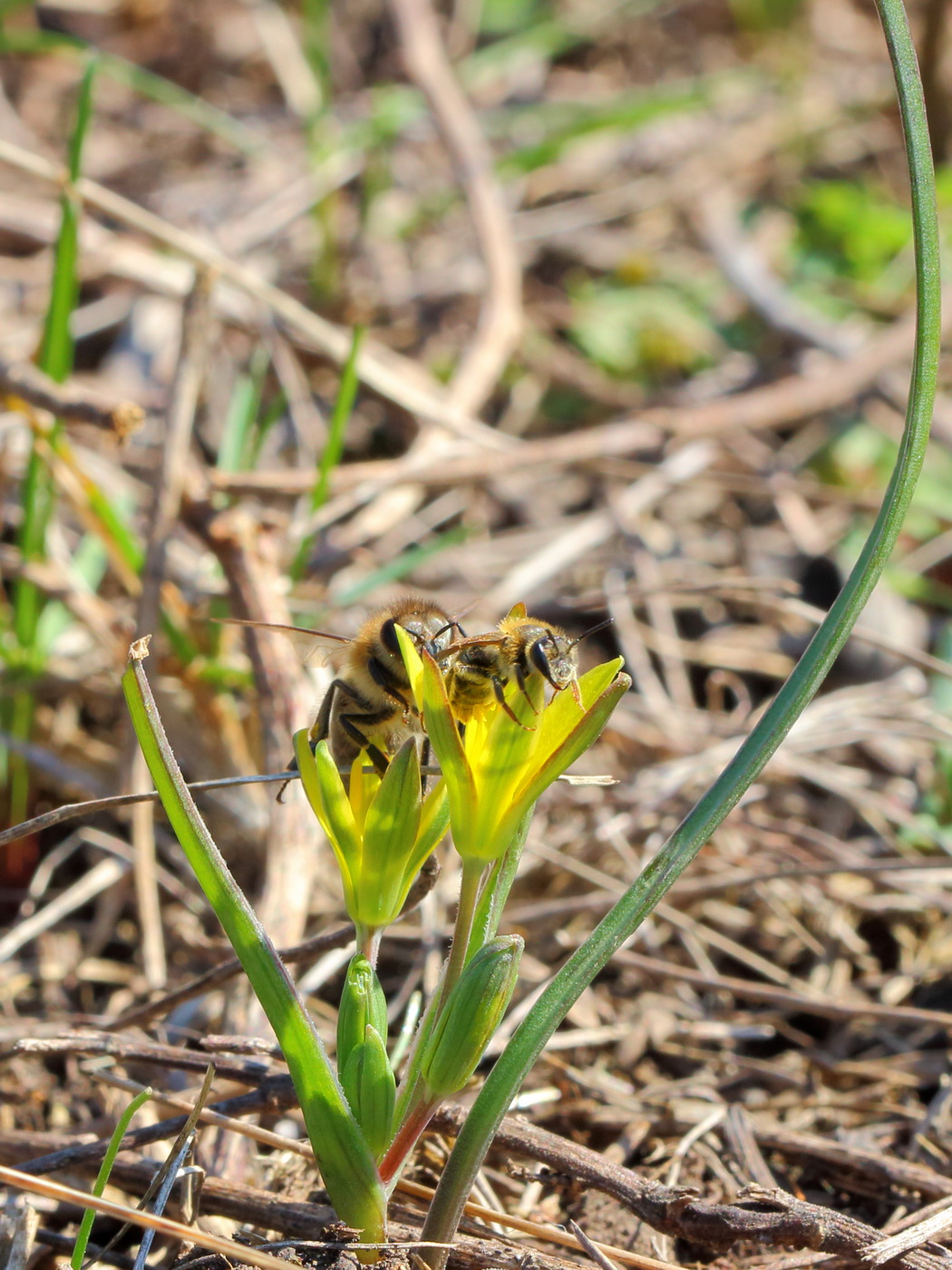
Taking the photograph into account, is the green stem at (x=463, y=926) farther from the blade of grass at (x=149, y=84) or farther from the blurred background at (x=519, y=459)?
the blade of grass at (x=149, y=84)

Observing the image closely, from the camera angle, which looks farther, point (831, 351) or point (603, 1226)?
point (831, 351)

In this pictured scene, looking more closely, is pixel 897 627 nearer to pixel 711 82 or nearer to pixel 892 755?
pixel 892 755

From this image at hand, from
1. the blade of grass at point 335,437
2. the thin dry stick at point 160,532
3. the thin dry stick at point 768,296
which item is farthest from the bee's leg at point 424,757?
the thin dry stick at point 768,296

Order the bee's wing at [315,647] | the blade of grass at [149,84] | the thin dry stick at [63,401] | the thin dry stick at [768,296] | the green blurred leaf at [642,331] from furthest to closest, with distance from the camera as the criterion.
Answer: the green blurred leaf at [642,331]
the thin dry stick at [768,296]
the blade of grass at [149,84]
the thin dry stick at [63,401]
the bee's wing at [315,647]

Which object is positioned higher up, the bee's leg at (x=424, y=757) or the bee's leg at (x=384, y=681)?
the bee's leg at (x=384, y=681)

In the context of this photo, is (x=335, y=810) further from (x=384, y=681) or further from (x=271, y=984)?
(x=384, y=681)

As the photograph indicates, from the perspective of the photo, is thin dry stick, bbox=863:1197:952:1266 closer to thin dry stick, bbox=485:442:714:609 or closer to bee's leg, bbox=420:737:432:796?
bee's leg, bbox=420:737:432:796

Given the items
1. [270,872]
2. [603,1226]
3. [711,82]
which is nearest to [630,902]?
[603,1226]
